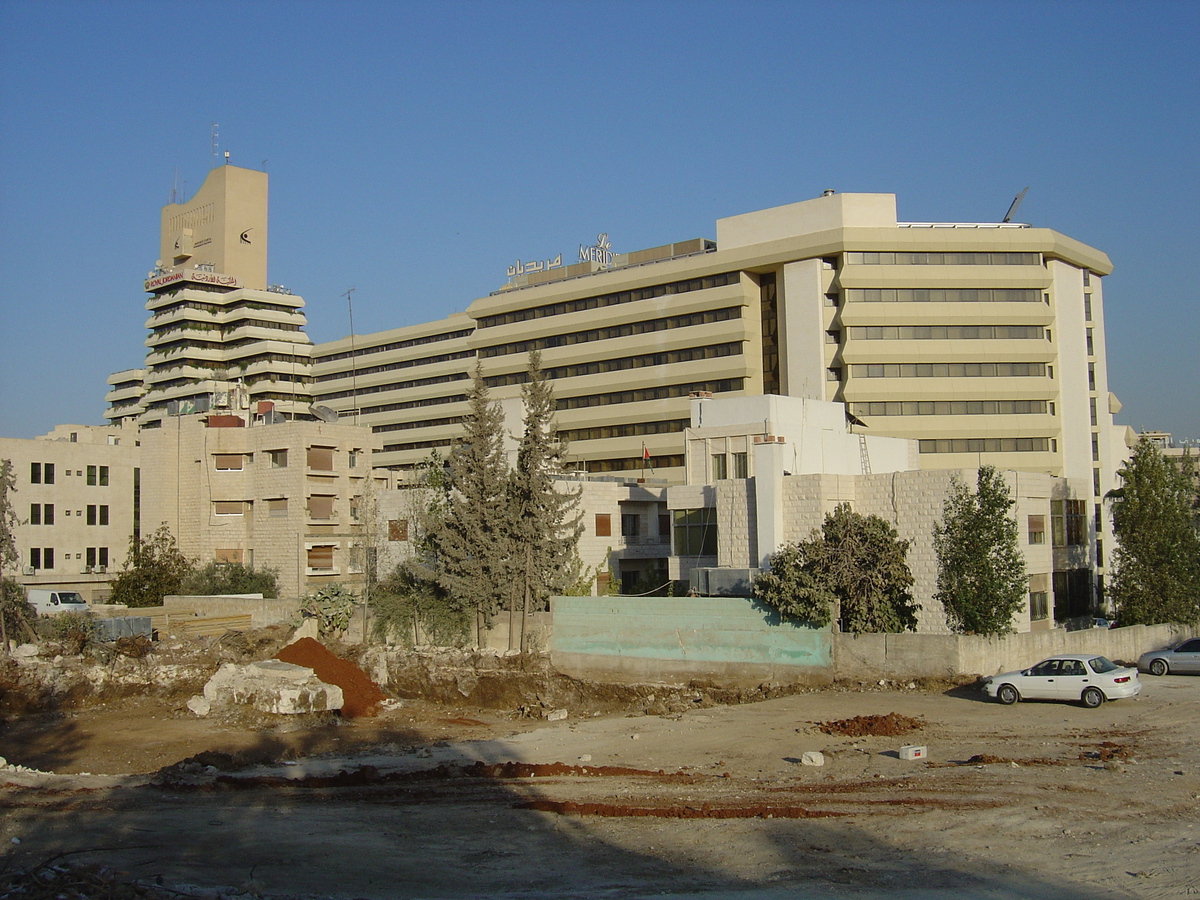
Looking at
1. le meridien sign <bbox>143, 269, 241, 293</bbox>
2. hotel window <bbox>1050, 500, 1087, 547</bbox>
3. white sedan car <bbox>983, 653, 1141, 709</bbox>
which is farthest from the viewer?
le meridien sign <bbox>143, 269, 241, 293</bbox>

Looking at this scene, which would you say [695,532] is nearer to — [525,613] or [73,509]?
[525,613]

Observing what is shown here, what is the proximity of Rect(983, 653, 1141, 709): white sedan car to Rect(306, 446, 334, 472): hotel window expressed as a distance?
43265 millimetres

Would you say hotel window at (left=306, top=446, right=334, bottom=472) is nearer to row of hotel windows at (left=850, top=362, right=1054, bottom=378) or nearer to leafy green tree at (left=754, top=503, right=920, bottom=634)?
leafy green tree at (left=754, top=503, right=920, bottom=634)

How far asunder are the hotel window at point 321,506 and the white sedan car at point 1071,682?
42.6m

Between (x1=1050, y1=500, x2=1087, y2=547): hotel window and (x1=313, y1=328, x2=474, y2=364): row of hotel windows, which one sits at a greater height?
(x1=313, y1=328, x2=474, y2=364): row of hotel windows

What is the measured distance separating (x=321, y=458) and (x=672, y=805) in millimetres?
45997

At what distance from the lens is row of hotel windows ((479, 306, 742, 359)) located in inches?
3022

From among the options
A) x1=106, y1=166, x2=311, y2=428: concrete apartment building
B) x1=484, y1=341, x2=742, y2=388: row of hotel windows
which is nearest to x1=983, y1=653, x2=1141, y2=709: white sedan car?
x1=484, y1=341, x2=742, y2=388: row of hotel windows

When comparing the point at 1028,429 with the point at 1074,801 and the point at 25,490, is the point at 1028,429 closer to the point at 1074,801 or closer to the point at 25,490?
the point at 1074,801

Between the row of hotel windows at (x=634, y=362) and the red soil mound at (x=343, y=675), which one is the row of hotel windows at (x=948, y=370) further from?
the red soil mound at (x=343, y=675)

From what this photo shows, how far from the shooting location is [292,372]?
124 meters

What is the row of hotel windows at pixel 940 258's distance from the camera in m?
70.1

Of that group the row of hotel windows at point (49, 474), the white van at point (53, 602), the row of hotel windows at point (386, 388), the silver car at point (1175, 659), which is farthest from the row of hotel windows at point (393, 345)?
the silver car at point (1175, 659)

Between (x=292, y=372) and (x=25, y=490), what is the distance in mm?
67353
